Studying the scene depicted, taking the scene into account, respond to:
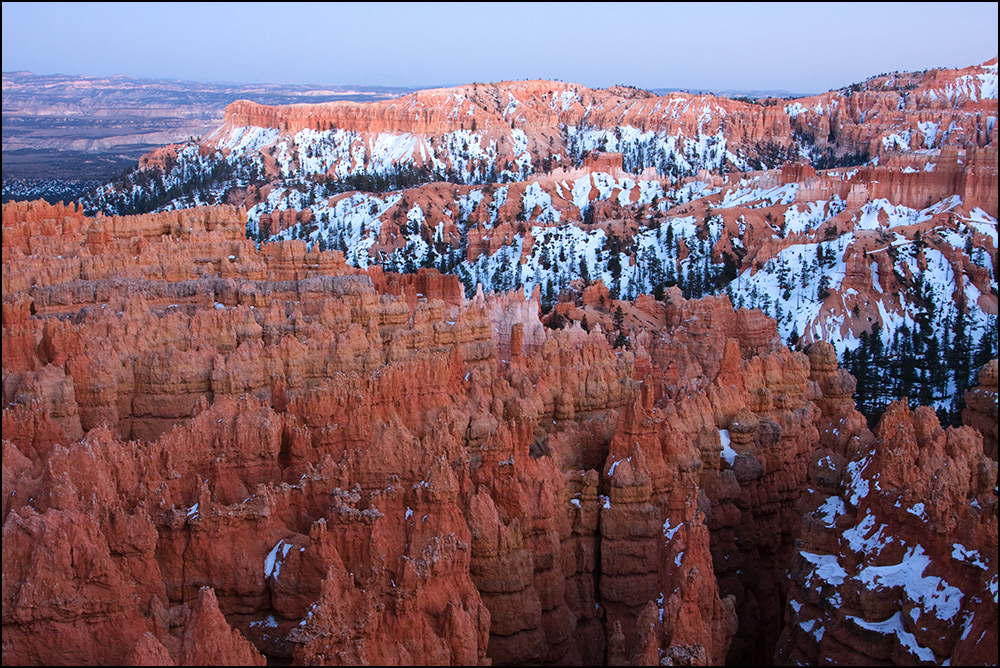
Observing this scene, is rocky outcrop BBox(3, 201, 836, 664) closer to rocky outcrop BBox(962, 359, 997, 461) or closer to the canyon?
the canyon

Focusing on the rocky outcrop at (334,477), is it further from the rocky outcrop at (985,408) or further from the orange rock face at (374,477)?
the rocky outcrop at (985,408)

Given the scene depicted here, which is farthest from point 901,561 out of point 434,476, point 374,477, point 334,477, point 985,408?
point 334,477

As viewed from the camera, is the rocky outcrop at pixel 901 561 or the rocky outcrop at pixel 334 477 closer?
the rocky outcrop at pixel 901 561

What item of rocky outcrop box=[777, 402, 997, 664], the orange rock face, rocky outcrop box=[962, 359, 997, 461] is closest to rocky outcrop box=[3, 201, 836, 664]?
the orange rock face

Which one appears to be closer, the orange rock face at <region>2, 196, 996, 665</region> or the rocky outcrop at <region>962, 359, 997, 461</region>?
the orange rock face at <region>2, 196, 996, 665</region>

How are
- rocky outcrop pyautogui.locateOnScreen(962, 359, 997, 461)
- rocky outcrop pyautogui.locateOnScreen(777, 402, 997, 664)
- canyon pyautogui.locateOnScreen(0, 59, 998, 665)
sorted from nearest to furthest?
1. rocky outcrop pyautogui.locateOnScreen(777, 402, 997, 664)
2. canyon pyautogui.locateOnScreen(0, 59, 998, 665)
3. rocky outcrop pyautogui.locateOnScreen(962, 359, 997, 461)

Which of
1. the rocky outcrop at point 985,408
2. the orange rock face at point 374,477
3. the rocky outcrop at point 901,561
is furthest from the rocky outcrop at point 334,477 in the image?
the rocky outcrop at point 985,408

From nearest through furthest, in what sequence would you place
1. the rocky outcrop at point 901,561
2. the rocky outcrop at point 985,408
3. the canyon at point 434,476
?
the rocky outcrop at point 901,561 → the canyon at point 434,476 → the rocky outcrop at point 985,408

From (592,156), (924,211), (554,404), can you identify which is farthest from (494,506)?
(592,156)

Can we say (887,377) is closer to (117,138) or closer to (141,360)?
(141,360)

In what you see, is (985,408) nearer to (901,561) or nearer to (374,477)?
(901,561)
